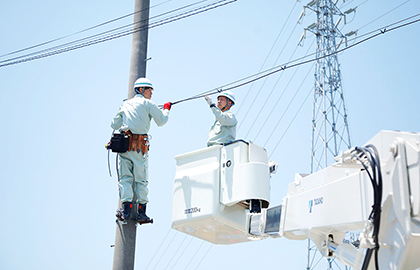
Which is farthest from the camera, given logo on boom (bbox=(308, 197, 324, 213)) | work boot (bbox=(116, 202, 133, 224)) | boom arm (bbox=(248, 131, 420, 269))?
work boot (bbox=(116, 202, 133, 224))

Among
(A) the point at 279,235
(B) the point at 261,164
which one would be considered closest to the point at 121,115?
(B) the point at 261,164

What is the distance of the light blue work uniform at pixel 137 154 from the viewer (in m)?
7.05

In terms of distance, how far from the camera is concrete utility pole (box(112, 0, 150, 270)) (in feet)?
22.9

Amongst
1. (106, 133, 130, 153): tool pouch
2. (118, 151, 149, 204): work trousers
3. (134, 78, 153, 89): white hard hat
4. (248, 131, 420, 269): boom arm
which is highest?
(134, 78, 153, 89): white hard hat

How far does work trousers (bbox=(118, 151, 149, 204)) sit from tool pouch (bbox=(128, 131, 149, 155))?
6cm

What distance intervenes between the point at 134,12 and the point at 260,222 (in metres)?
4.87

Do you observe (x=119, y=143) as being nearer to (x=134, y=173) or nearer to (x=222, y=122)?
(x=134, y=173)

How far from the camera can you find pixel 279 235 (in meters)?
4.59

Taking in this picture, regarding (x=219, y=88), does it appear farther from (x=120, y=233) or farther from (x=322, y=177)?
(x=322, y=177)

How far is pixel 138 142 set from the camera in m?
7.09

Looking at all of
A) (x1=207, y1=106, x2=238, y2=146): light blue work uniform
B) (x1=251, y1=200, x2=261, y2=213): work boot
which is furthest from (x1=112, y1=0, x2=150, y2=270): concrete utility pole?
(x1=251, y1=200, x2=261, y2=213): work boot

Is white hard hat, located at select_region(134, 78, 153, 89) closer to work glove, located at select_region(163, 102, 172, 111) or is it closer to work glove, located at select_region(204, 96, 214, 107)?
work glove, located at select_region(163, 102, 172, 111)

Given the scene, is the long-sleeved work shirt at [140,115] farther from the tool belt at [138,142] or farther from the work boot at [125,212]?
the work boot at [125,212]

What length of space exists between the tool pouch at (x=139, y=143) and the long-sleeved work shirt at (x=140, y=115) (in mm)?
59
